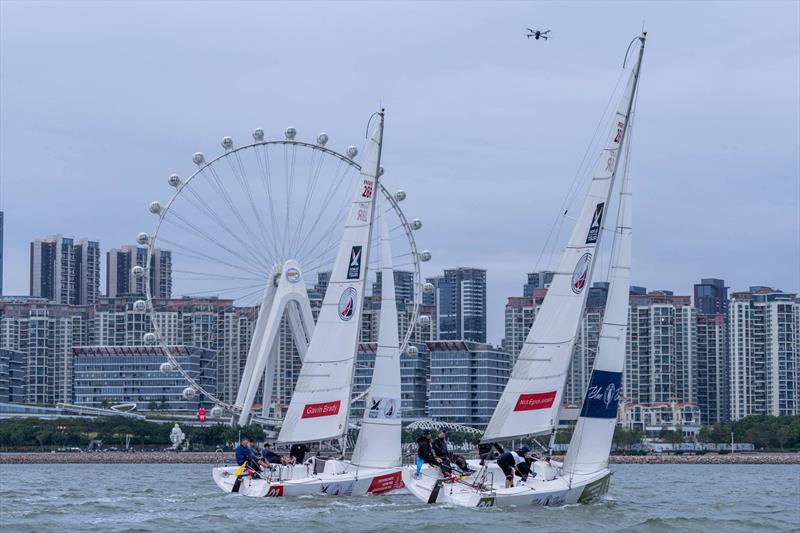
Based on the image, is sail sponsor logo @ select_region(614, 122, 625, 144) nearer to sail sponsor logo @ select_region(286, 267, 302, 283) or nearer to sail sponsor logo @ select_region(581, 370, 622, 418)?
sail sponsor logo @ select_region(581, 370, 622, 418)

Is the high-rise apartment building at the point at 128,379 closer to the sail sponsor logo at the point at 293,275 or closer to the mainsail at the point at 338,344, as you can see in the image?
the sail sponsor logo at the point at 293,275

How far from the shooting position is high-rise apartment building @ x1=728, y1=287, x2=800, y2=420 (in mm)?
169375

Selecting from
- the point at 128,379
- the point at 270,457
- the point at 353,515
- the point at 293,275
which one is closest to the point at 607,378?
the point at 353,515

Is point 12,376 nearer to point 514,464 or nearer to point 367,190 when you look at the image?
point 367,190

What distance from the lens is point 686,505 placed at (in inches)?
1699

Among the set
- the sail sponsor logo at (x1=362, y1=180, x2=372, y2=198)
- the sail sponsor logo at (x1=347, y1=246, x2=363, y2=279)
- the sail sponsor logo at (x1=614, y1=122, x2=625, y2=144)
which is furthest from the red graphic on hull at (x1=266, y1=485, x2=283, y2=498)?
the sail sponsor logo at (x1=614, y1=122, x2=625, y2=144)

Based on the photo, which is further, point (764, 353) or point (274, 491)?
point (764, 353)

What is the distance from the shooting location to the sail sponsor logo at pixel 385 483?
131 ft

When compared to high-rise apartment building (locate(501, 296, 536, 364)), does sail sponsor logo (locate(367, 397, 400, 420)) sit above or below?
below

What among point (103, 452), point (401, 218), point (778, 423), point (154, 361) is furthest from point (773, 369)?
point (401, 218)

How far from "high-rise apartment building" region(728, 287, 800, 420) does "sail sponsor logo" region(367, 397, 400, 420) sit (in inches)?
5211

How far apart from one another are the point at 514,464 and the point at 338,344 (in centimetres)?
890

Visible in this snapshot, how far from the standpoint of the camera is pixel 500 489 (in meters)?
34.5

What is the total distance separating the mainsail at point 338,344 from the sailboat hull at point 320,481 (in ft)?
6.56
